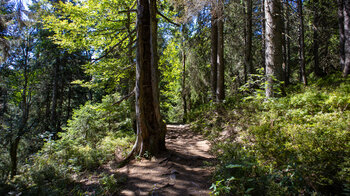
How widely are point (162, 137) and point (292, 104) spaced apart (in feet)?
13.5

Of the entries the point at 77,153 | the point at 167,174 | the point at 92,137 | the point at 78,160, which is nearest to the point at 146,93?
the point at 167,174

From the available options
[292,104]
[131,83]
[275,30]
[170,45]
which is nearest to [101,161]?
[131,83]

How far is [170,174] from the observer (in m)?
3.98

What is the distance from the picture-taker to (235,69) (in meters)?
14.2

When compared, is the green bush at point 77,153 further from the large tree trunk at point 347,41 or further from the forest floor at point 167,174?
the large tree trunk at point 347,41

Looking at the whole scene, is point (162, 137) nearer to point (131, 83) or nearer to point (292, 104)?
point (292, 104)

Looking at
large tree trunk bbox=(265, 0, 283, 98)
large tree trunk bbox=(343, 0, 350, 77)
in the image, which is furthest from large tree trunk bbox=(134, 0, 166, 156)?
large tree trunk bbox=(343, 0, 350, 77)

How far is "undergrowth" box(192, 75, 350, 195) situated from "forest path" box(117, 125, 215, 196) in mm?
451

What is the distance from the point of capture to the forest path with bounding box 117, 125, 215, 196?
3.30m

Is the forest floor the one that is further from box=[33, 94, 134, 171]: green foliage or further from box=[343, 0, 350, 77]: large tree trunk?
box=[343, 0, 350, 77]: large tree trunk

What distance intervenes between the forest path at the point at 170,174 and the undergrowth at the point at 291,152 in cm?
45

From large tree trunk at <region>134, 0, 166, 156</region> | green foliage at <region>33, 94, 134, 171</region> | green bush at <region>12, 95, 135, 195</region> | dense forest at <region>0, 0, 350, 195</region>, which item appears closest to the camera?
→ dense forest at <region>0, 0, 350, 195</region>

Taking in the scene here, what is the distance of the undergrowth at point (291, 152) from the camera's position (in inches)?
94.2

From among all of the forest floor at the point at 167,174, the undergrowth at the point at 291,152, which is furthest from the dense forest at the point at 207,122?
the forest floor at the point at 167,174
